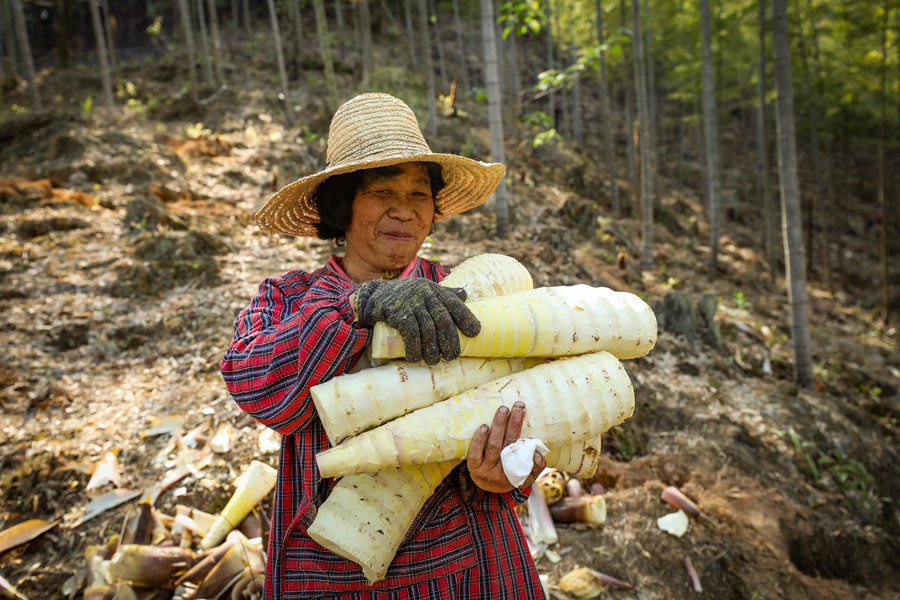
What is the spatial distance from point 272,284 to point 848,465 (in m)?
5.84

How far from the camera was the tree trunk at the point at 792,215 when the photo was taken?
5.76 metres

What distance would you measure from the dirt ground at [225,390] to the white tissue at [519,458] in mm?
1841

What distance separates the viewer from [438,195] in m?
1.85

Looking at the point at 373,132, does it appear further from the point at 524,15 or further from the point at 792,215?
the point at 792,215

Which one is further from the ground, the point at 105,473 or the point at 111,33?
the point at 111,33

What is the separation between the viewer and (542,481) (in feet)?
10.0

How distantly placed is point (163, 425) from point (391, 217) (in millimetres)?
2646

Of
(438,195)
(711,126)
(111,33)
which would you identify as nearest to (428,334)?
(438,195)

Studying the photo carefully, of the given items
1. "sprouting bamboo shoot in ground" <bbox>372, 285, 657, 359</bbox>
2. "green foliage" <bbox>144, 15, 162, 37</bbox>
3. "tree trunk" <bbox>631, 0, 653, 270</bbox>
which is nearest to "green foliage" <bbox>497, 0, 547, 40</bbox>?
"tree trunk" <bbox>631, 0, 653, 270</bbox>

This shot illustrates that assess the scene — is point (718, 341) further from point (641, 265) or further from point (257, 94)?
point (257, 94)

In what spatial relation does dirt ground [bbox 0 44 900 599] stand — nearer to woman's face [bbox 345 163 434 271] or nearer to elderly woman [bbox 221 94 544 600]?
elderly woman [bbox 221 94 544 600]

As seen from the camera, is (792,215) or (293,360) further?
(792,215)

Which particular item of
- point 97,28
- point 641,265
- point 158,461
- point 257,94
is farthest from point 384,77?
point 158,461

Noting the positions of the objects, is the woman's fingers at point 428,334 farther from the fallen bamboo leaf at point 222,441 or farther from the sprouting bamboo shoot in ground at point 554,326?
the fallen bamboo leaf at point 222,441
